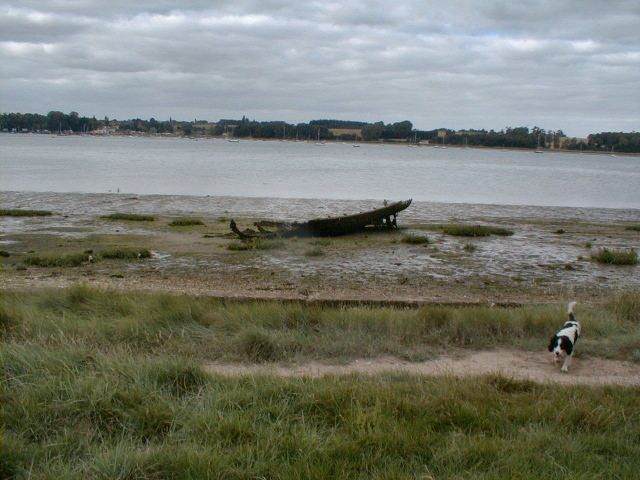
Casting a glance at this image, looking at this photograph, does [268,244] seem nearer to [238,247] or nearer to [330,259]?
[238,247]

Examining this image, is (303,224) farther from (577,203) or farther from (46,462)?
(577,203)

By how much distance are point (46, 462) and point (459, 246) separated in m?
15.4

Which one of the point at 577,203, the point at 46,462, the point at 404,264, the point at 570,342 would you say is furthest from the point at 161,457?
the point at 577,203

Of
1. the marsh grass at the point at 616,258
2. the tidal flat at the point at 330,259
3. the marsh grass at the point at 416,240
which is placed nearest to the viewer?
the tidal flat at the point at 330,259

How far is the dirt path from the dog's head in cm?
18

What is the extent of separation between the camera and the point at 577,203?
3969 cm

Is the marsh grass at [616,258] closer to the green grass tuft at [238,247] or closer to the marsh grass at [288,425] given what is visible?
the green grass tuft at [238,247]

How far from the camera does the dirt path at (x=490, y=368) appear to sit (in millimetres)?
6535

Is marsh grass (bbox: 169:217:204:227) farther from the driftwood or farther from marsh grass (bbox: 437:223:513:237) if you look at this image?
marsh grass (bbox: 437:223:513:237)

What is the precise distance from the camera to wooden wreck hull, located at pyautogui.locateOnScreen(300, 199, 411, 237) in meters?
19.3

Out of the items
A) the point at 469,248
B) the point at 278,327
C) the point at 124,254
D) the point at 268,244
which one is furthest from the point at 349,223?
the point at 278,327

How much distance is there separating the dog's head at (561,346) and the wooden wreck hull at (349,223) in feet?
41.1

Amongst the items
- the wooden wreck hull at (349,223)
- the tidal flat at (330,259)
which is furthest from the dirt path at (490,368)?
the wooden wreck hull at (349,223)

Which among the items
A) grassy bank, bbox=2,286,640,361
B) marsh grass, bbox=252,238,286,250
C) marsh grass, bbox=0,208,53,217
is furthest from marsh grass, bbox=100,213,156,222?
grassy bank, bbox=2,286,640,361
